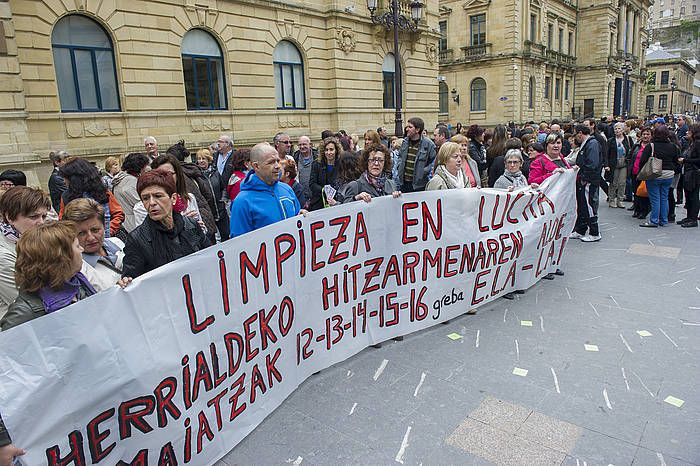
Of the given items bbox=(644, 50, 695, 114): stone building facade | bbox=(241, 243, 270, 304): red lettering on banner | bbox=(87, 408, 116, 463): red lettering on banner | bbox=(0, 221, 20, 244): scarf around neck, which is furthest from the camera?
bbox=(644, 50, 695, 114): stone building facade

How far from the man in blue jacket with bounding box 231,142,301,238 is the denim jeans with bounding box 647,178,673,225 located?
25.1ft

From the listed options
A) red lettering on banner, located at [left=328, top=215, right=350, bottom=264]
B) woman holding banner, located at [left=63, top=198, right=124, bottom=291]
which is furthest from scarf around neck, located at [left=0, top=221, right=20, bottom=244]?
red lettering on banner, located at [left=328, top=215, right=350, bottom=264]

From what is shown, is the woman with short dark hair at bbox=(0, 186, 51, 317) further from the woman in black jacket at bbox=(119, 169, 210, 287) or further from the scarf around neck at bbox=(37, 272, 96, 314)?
the scarf around neck at bbox=(37, 272, 96, 314)

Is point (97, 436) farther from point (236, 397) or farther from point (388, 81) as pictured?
point (388, 81)

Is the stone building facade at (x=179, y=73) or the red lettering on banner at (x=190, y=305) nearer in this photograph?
the red lettering on banner at (x=190, y=305)

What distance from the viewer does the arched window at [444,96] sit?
145 ft

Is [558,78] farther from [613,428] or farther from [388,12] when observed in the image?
[613,428]

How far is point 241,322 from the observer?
9.73 ft

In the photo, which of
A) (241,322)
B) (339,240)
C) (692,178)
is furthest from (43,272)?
(692,178)

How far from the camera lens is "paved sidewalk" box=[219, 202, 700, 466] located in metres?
2.88

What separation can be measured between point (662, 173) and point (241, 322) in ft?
27.1

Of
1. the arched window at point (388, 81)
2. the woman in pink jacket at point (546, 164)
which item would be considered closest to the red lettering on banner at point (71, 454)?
the woman in pink jacket at point (546, 164)

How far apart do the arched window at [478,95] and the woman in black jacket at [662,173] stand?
1379 inches

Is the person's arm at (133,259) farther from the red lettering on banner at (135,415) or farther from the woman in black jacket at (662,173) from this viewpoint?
the woman in black jacket at (662,173)
